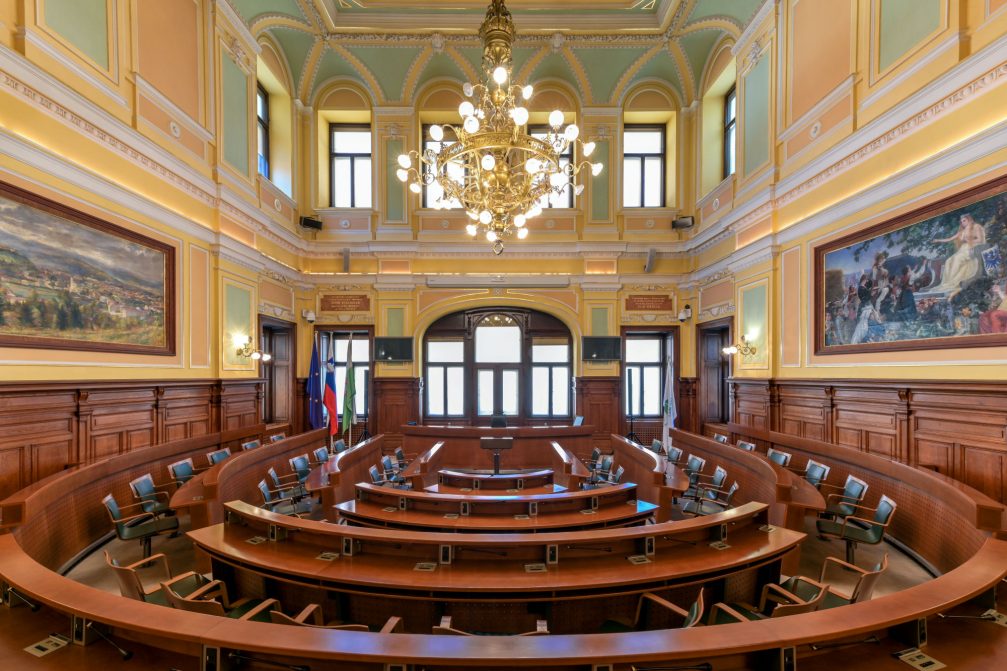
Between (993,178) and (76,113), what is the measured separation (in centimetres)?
933

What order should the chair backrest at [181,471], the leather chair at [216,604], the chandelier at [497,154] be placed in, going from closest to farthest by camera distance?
1. the leather chair at [216,604]
2. the chandelier at [497,154]
3. the chair backrest at [181,471]

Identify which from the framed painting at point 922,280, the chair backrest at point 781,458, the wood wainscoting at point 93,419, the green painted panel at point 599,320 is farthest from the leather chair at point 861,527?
the wood wainscoting at point 93,419

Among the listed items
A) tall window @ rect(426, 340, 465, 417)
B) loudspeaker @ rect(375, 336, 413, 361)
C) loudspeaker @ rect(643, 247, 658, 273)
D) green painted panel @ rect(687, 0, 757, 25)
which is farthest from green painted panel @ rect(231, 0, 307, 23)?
loudspeaker @ rect(643, 247, 658, 273)

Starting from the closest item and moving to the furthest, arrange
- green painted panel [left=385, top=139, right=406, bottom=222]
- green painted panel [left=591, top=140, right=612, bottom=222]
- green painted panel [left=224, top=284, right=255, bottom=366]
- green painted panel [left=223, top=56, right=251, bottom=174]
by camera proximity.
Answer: green painted panel [left=224, top=284, right=255, bottom=366]
green painted panel [left=223, top=56, right=251, bottom=174]
green painted panel [left=385, top=139, right=406, bottom=222]
green painted panel [left=591, top=140, right=612, bottom=222]

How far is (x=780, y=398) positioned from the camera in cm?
812

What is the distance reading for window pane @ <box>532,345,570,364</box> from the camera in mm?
12570

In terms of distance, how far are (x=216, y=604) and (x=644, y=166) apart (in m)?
12.2

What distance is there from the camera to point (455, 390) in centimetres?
1253

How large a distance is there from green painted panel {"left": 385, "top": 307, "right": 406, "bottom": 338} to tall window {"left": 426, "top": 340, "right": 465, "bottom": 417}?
0.96 metres

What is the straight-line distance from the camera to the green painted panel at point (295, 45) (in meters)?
10.4

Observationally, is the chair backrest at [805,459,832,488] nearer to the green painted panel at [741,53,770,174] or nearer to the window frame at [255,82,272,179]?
the green painted panel at [741,53,770,174]

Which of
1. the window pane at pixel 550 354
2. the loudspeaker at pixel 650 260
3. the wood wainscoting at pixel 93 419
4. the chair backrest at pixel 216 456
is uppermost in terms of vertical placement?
the loudspeaker at pixel 650 260

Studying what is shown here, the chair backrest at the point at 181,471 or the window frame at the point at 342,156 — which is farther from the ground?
the window frame at the point at 342,156

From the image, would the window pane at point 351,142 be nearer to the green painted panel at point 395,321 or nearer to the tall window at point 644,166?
the green painted panel at point 395,321
